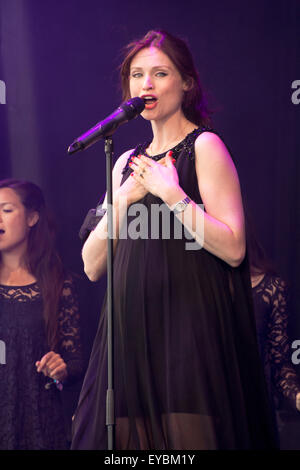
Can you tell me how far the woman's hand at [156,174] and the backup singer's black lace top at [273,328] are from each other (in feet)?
3.15

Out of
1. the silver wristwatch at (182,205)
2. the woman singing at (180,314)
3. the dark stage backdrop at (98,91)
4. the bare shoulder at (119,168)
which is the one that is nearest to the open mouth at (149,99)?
the woman singing at (180,314)

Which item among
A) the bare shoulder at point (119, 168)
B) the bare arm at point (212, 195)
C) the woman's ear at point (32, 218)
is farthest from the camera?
the woman's ear at point (32, 218)

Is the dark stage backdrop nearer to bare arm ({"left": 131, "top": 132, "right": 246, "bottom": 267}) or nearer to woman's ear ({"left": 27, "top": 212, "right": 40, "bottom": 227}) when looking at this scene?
woman's ear ({"left": 27, "top": 212, "right": 40, "bottom": 227})

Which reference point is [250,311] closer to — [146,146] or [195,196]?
[195,196]

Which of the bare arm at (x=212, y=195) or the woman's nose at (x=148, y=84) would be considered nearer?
the bare arm at (x=212, y=195)

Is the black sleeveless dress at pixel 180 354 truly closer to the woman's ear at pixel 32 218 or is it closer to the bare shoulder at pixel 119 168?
the bare shoulder at pixel 119 168

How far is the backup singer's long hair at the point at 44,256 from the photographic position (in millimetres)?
2785

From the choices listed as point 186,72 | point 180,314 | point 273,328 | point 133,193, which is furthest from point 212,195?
point 273,328

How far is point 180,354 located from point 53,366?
101 centimetres

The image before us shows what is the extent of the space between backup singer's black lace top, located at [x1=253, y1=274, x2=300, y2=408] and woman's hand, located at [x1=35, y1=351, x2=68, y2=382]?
86cm

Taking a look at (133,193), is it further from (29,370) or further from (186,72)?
(29,370)

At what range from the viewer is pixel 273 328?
2650 millimetres

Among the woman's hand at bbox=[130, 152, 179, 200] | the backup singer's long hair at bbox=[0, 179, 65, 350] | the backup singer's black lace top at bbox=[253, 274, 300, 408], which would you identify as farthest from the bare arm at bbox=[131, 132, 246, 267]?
the backup singer's long hair at bbox=[0, 179, 65, 350]

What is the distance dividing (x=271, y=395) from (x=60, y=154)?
4.70 feet
